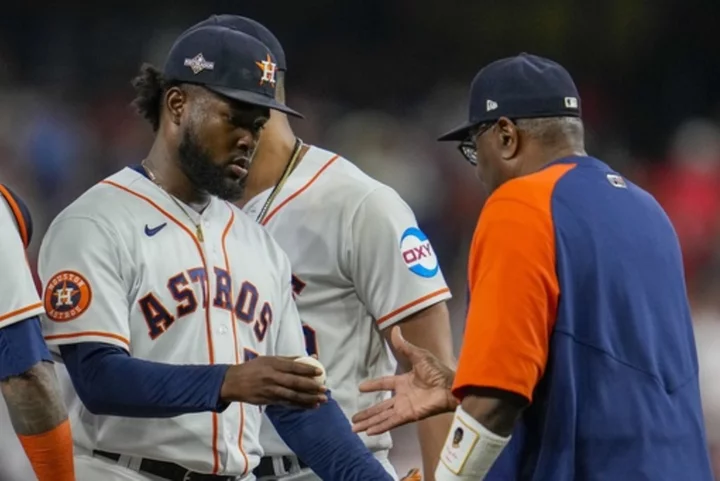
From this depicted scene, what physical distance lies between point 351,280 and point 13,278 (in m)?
0.87

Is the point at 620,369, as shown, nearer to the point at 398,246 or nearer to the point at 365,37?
the point at 398,246

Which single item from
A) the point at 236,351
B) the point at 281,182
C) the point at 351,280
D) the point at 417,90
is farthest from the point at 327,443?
the point at 417,90

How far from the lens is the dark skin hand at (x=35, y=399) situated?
2305 mm

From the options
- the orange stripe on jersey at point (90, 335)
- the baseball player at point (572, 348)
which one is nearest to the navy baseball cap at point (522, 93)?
the baseball player at point (572, 348)

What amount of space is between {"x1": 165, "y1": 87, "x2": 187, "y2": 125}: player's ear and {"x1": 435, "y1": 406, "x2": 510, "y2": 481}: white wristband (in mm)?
912

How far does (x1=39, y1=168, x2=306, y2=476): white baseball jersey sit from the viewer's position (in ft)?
7.70

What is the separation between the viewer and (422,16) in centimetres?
690

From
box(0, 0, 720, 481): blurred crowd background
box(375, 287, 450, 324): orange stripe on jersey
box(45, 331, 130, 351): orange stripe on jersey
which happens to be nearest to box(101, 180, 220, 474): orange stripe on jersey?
box(45, 331, 130, 351): orange stripe on jersey

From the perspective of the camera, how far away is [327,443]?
2516 millimetres

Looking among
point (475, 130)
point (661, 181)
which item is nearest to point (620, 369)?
point (475, 130)

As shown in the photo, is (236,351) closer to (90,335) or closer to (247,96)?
(90,335)

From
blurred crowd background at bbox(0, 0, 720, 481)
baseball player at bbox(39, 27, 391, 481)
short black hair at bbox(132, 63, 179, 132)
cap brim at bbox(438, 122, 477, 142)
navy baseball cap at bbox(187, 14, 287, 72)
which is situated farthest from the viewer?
blurred crowd background at bbox(0, 0, 720, 481)

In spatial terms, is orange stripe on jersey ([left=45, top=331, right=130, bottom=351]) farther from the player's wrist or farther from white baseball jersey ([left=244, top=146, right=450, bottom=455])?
white baseball jersey ([left=244, top=146, right=450, bottom=455])

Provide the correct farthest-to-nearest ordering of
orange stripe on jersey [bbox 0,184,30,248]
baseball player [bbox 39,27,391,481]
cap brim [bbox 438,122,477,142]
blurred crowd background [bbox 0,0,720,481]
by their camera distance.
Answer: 1. blurred crowd background [bbox 0,0,720,481]
2. cap brim [bbox 438,122,477,142]
3. orange stripe on jersey [bbox 0,184,30,248]
4. baseball player [bbox 39,27,391,481]
